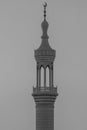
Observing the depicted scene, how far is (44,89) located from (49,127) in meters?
8.47

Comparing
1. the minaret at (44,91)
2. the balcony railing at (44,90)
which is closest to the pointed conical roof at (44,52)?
the minaret at (44,91)

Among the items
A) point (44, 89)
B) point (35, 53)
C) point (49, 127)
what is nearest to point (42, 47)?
point (35, 53)

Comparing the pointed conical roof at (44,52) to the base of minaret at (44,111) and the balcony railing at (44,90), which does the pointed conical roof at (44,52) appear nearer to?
the balcony railing at (44,90)

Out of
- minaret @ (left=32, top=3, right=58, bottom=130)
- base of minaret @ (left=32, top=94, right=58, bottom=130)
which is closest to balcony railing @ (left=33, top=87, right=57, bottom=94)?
minaret @ (left=32, top=3, right=58, bottom=130)

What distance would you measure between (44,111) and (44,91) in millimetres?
4457

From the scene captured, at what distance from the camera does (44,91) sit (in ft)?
386

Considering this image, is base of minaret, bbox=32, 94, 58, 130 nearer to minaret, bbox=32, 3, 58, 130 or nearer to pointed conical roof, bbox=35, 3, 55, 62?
minaret, bbox=32, 3, 58, 130

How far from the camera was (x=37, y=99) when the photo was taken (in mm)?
→ 116875

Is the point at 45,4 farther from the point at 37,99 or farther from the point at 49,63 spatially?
the point at 37,99

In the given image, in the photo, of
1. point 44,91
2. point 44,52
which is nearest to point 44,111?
point 44,91

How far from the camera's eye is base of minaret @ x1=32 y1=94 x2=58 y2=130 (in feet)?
382

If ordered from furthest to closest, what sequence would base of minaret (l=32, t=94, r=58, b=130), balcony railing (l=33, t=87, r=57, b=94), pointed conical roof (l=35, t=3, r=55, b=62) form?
pointed conical roof (l=35, t=3, r=55, b=62) < balcony railing (l=33, t=87, r=57, b=94) < base of minaret (l=32, t=94, r=58, b=130)

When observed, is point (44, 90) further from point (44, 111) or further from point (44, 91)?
point (44, 111)

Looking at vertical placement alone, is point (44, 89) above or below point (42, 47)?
below
